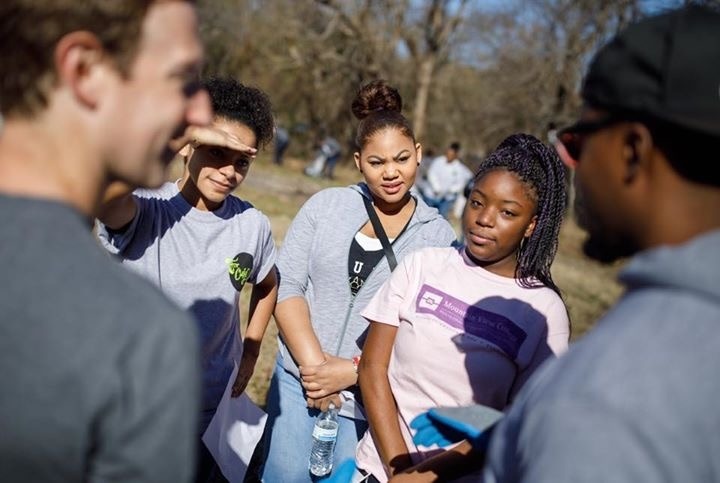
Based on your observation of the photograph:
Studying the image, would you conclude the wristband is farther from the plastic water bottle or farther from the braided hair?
the braided hair

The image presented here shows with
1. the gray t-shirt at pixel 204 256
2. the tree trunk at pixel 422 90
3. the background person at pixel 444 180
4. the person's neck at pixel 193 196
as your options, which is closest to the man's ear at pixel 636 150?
the gray t-shirt at pixel 204 256

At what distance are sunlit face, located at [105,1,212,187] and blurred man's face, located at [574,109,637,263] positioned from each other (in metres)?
0.75

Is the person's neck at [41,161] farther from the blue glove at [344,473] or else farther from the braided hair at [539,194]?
the blue glove at [344,473]

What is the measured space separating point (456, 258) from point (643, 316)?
127 centimetres

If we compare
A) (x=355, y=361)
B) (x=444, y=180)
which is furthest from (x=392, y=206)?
(x=444, y=180)

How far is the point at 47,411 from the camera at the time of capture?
90 cm

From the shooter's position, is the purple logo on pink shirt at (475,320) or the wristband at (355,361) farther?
the wristband at (355,361)

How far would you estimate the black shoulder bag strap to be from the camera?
8.82 feet

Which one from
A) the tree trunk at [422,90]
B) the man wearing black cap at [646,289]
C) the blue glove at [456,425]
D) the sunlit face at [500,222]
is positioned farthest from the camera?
the tree trunk at [422,90]

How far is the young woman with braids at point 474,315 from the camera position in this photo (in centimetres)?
202

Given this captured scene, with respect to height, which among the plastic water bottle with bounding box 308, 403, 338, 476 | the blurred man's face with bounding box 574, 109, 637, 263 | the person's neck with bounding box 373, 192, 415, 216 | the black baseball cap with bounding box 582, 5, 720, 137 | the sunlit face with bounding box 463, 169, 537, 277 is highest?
the black baseball cap with bounding box 582, 5, 720, 137

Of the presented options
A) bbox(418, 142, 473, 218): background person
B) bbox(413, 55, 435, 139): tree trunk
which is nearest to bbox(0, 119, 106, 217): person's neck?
bbox(418, 142, 473, 218): background person

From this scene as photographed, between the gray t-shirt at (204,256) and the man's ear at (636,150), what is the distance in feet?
5.28

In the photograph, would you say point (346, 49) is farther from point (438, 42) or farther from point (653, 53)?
point (653, 53)
